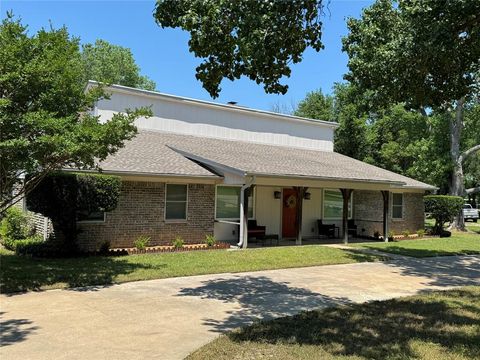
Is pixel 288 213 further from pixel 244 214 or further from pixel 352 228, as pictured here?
pixel 244 214

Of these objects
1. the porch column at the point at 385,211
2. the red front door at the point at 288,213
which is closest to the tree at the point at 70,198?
the red front door at the point at 288,213


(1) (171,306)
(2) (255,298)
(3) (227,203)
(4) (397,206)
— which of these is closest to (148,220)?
(3) (227,203)

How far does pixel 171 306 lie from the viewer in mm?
8141

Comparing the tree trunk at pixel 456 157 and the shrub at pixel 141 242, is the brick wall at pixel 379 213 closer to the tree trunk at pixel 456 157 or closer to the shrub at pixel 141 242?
the tree trunk at pixel 456 157

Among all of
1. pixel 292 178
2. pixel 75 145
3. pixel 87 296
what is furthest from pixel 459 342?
pixel 292 178

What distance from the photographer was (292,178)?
17.2 metres

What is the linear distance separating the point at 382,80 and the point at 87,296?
29.9 ft

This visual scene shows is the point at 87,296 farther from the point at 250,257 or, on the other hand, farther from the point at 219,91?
the point at 250,257

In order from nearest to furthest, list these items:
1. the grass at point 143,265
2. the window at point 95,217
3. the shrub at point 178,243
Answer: the grass at point 143,265 < the window at point 95,217 < the shrub at point 178,243

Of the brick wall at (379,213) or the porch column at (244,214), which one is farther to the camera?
the brick wall at (379,213)

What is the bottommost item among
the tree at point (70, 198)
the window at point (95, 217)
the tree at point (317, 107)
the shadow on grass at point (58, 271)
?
the shadow on grass at point (58, 271)

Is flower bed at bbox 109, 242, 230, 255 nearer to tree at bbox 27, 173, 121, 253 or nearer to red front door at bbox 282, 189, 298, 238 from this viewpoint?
tree at bbox 27, 173, 121, 253

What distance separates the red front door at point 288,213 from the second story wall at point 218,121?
4916mm

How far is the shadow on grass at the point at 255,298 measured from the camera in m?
7.65
